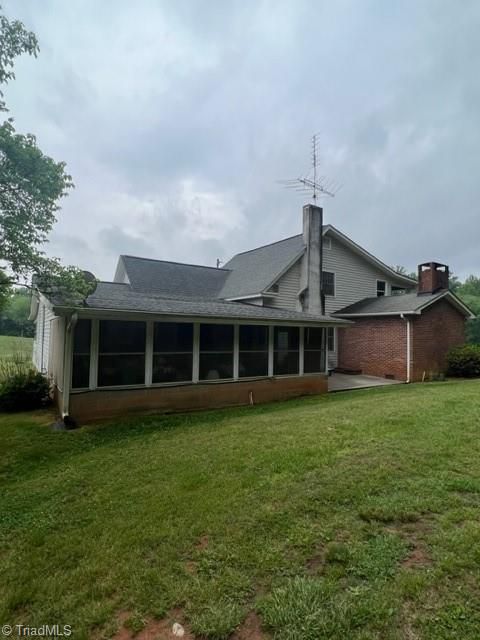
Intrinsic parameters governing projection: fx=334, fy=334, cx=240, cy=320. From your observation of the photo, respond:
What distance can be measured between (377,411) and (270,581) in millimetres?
5758

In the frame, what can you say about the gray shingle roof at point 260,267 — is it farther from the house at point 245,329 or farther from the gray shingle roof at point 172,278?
the gray shingle roof at point 172,278

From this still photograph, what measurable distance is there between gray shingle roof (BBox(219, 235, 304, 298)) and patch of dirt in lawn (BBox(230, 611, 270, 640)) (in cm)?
1193

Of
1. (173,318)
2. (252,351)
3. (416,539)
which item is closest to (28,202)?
(173,318)

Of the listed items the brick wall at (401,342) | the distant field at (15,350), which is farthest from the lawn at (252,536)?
the brick wall at (401,342)

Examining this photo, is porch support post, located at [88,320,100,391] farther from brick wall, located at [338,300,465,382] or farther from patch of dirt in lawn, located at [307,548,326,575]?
brick wall, located at [338,300,465,382]

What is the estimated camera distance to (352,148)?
48.8 ft

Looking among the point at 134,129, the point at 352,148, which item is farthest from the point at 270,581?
the point at 352,148

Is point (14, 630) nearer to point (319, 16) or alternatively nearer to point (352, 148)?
point (319, 16)

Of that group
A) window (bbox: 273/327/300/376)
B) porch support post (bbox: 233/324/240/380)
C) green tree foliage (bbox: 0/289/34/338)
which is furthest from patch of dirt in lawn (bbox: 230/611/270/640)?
green tree foliage (bbox: 0/289/34/338)

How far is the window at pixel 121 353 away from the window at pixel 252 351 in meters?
2.85

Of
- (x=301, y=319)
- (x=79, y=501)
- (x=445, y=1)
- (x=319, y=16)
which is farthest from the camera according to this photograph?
(x=301, y=319)

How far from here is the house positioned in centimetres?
771

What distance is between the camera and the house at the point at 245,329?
7.71 metres

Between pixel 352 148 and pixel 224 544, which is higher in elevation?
pixel 352 148
